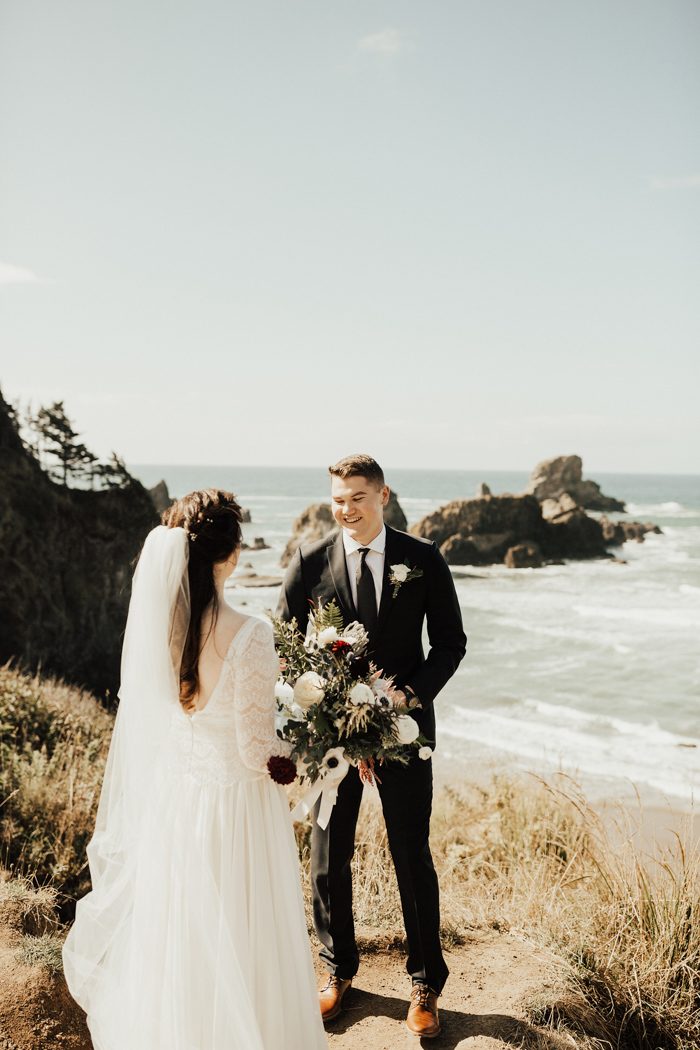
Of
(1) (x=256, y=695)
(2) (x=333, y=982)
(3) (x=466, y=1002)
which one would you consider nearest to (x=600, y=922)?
(3) (x=466, y=1002)

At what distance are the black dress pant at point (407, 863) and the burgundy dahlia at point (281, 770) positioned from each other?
83cm

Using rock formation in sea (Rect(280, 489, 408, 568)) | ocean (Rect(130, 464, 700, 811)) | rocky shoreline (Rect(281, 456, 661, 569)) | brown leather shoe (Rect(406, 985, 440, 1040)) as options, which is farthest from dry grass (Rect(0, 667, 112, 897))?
rocky shoreline (Rect(281, 456, 661, 569))

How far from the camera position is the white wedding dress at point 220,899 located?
284 cm

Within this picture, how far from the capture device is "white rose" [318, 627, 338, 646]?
122 inches

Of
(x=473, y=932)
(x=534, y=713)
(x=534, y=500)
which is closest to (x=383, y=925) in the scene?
(x=473, y=932)

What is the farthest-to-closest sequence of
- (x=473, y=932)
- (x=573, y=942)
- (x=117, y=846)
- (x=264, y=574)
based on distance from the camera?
(x=264, y=574), (x=473, y=932), (x=573, y=942), (x=117, y=846)

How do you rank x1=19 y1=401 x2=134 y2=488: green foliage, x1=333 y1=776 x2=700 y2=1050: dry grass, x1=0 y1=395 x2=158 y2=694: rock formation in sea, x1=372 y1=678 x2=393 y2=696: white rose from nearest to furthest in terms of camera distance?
x1=372 y1=678 x2=393 y2=696: white rose < x1=333 y1=776 x2=700 y2=1050: dry grass < x1=0 y1=395 x2=158 y2=694: rock formation in sea < x1=19 y1=401 x2=134 y2=488: green foliage

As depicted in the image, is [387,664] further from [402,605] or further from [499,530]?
[499,530]

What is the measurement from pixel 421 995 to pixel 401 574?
196 centimetres

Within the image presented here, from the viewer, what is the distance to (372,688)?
308 cm

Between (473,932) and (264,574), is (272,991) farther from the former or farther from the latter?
(264,574)

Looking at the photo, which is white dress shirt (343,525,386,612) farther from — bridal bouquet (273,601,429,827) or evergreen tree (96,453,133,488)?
evergreen tree (96,453,133,488)

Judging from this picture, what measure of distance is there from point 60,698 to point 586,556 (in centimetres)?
4028

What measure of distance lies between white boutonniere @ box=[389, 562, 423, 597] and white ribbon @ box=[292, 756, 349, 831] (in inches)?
34.6
